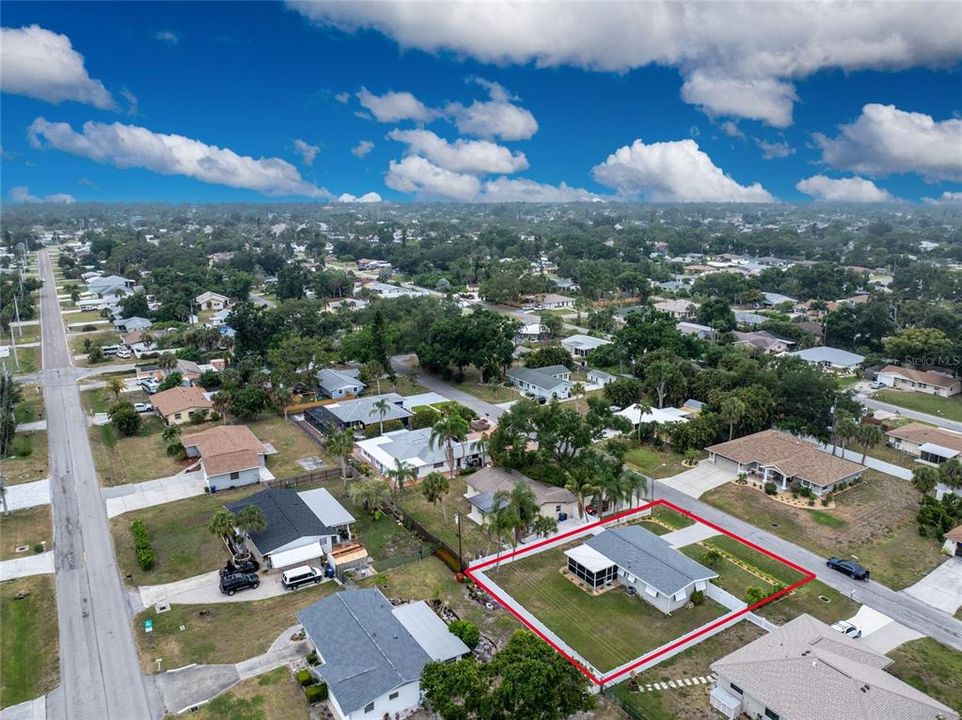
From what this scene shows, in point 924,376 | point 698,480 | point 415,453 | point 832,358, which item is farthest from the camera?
point 832,358

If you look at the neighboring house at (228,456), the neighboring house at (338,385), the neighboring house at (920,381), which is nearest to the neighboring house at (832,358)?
the neighboring house at (920,381)

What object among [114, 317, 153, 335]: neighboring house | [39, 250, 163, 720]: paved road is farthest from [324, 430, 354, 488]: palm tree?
[114, 317, 153, 335]: neighboring house

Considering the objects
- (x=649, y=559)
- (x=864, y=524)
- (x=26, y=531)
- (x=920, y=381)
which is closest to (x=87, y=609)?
(x=26, y=531)

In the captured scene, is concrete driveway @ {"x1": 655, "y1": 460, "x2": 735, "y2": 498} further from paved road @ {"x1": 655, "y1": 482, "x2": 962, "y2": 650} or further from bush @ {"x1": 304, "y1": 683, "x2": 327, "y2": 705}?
bush @ {"x1": 304, "y1": 683, "x2": 327, "y2": 705}

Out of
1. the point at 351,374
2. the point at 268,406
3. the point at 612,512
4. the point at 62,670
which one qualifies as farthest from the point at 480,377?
the point at 62,670

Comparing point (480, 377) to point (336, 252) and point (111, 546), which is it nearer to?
point (111, 546)

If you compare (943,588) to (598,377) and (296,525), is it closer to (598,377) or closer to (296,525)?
(296,525)
